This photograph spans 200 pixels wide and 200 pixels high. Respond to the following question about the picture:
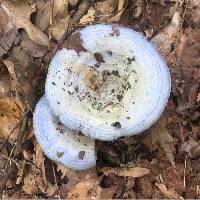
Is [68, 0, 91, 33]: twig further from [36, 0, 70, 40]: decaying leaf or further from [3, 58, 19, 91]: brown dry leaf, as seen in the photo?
[3, 58, 19, 91]: brown dry leaf

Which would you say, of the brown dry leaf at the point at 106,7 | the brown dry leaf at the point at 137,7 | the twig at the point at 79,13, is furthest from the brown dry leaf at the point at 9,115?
the brown dry leaf at the point at 137,7

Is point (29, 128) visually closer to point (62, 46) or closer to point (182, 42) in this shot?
point (62, 46)

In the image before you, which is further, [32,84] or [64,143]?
[32,84]

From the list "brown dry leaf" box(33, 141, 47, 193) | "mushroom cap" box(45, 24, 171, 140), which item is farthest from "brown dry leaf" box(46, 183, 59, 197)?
"mushroom cap" box(45, 24, 171, 140)

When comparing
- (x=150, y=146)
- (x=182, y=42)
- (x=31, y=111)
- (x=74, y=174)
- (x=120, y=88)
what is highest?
(x=182, y=42)

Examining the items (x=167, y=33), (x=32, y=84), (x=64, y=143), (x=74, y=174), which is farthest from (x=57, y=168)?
(x=167, y=33)

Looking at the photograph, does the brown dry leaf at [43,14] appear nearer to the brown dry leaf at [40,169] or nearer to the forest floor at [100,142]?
the forest floor at [100,142]

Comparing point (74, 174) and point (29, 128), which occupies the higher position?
point (29, 128)
